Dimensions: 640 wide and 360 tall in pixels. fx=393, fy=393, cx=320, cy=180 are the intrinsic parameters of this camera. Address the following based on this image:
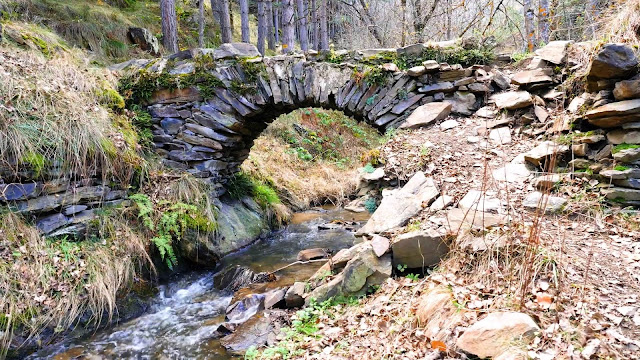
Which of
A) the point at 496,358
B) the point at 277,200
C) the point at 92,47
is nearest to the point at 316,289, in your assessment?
the point at 496,358

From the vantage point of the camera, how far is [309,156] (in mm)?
12586

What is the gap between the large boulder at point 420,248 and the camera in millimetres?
3154

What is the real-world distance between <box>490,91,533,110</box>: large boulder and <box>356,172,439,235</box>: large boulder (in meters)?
1.75

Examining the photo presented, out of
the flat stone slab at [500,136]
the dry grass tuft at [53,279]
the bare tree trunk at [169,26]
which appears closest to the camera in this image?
the dry grass tuft at [53,279]

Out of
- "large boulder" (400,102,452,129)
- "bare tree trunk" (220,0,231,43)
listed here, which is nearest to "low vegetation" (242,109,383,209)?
"large boulder" (400,102,452,129)

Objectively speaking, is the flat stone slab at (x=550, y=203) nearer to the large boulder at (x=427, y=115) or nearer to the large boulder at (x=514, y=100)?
the large boulder at (x=514, y=100)

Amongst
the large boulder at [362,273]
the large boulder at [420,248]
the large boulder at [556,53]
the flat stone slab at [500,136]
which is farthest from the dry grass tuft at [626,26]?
the large boulder at [362,273]

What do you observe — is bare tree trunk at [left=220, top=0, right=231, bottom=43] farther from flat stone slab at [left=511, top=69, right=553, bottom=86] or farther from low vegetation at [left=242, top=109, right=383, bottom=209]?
flat stone slab at [left=511, top=69, right=553, bottom=86]

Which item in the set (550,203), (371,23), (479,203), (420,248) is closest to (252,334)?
(420,248)

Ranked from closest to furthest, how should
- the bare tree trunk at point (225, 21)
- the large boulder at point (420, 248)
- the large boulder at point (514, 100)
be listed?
the large boulder at point (420, 248) → the large boulder at point (514, 100) → the bare tree trunk at point (225, 21)

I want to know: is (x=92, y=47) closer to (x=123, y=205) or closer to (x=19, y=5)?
(x=19, y=5)

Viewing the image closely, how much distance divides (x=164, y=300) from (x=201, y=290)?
1.69ft

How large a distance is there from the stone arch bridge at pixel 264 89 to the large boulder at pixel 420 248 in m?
2.74

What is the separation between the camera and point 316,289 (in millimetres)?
3715
